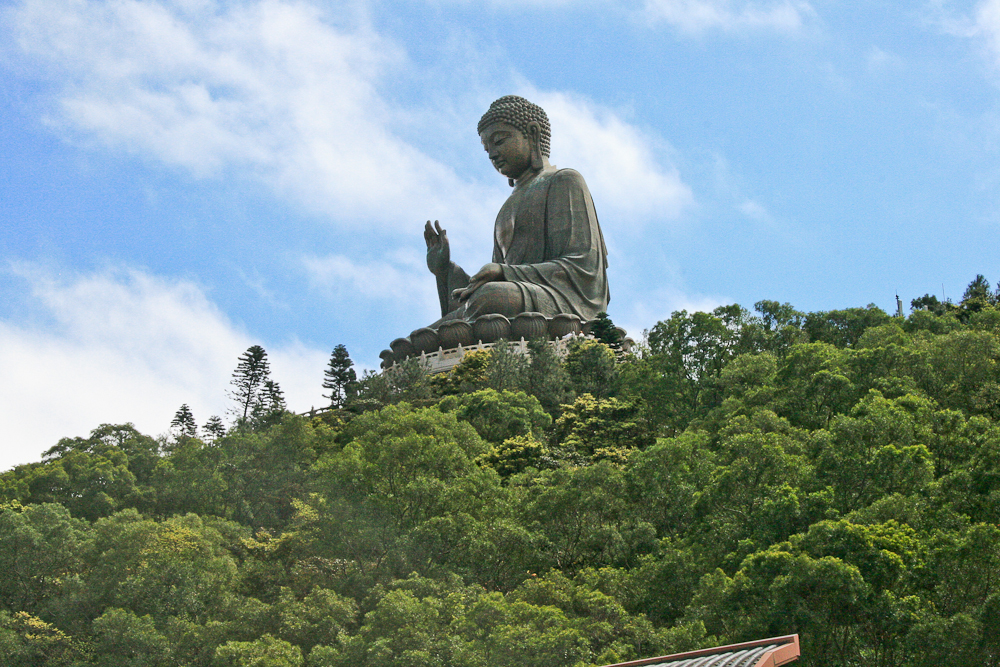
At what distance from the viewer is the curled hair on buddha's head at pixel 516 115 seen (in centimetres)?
3459

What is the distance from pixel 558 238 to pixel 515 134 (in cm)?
330

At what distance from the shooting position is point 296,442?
2100 centimetres

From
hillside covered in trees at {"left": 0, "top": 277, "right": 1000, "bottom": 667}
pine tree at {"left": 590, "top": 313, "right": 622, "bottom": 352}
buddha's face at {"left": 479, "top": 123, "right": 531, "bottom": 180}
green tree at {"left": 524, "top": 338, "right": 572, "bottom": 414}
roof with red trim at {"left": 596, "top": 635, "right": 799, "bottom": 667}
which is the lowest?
roof with red trim at {"left": 596, "top": 635, "right": 799, "bottom": 667}

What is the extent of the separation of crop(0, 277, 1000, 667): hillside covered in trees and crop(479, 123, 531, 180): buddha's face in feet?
49.5

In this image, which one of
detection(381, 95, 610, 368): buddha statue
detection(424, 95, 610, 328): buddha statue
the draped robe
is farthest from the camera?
the draped robe

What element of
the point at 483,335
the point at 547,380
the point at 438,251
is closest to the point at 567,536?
the point at 547,380

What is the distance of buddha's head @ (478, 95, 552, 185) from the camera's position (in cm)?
3466

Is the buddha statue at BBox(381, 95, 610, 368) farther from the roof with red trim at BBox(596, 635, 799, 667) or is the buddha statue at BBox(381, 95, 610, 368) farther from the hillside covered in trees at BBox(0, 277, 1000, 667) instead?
the roof with red trim at BBox(596, 635, 799, 667)

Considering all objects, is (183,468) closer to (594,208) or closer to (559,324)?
(559,324)

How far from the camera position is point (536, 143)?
35.1 meters

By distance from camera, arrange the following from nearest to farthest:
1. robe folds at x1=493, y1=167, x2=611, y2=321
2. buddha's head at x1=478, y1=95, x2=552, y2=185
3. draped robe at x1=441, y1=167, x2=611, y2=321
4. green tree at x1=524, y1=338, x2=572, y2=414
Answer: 1. green tree at x1=524, y1=338, x2=572, y2=414
2. draped robe at x1=441, y1=167, x2=611, y2=321
3. robe folds at x1=493, y1=167, x2=611, y2=321
4. buddha's head at x1=478, y1=95, x2=552, y2=185

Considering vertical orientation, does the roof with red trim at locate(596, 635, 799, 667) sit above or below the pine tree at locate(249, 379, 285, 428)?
below

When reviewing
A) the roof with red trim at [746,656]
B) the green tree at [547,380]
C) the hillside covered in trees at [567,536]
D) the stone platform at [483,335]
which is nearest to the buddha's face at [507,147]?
the stone platform at [483,335]

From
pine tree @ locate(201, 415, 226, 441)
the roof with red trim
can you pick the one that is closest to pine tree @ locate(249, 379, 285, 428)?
pine tree @ locate(201, 415, 226, 441)
